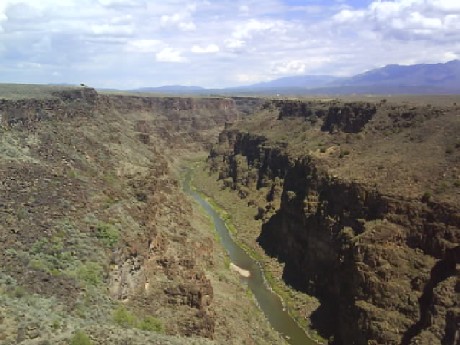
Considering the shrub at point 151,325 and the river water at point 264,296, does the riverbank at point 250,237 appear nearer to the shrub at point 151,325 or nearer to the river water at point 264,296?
the river water at point 264,296

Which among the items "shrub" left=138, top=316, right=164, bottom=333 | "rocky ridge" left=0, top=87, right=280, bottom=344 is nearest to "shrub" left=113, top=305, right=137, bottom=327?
"rocky ridge" left=0, top=87, right=280, bottom=344

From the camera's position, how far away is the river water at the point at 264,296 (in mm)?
52341

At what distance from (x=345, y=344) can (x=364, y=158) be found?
2565 centimetres

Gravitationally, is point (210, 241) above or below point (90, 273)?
below

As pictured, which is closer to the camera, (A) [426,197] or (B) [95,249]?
(B) [95,249]

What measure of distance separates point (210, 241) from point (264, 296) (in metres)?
14.1

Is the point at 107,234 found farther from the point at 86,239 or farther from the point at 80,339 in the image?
the point at 80,339

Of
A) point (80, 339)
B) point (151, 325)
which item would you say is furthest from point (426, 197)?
point (80, 339)

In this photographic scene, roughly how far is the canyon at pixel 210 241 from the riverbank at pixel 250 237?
321mm

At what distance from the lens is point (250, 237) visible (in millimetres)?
81625

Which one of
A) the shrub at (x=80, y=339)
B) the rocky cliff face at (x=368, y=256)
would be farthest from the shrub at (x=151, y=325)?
the rocky cliff face at (x=368, y=256)

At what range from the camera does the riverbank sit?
55969 mm

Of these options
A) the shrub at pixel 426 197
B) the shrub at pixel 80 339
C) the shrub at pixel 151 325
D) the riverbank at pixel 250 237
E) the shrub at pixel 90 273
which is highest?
the shrub at pixel 426 197

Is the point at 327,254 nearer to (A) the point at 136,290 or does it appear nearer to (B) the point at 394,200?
(B) the point at 394,200
